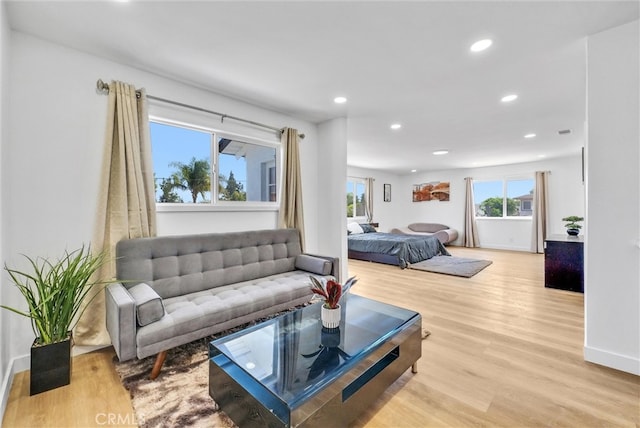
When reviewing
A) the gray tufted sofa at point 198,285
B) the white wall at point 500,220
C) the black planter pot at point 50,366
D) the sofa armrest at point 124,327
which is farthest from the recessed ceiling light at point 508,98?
the white wall at point 500,220

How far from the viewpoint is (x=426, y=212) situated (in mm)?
8953

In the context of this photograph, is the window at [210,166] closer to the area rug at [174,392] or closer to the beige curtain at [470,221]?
the area rug at [174,392]

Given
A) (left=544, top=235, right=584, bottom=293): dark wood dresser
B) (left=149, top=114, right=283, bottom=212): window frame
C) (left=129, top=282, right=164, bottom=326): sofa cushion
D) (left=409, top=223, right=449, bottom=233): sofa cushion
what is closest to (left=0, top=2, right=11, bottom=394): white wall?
(left=129, top=282, right=164, bottom=326): sofa cushion

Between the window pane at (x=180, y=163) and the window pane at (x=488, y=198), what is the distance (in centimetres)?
760

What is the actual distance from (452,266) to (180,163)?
477 centimetres

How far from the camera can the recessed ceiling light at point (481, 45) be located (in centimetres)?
204

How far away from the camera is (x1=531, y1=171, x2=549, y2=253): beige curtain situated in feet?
21.9

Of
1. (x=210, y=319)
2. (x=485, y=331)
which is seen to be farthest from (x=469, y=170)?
(x=210, y=319)

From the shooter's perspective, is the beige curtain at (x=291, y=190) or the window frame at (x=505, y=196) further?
the window frame at (x=505, y=196)

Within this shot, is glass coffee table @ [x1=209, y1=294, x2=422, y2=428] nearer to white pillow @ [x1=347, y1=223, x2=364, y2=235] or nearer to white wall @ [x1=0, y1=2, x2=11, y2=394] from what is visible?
white wall @ [x1=0, y1=2, x2=11, y2=394]

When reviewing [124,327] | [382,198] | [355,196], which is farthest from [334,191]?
[382,198]

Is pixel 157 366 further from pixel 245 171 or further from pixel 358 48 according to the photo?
pixel 358 48

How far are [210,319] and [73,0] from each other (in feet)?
7.22

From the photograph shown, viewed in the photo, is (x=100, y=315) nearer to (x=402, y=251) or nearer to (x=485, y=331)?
(x=485, y=331)
